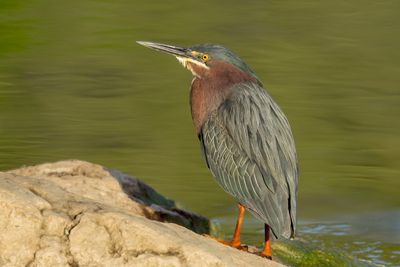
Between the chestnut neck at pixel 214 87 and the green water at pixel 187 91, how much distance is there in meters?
1.66

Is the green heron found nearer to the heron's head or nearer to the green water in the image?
the heron's head

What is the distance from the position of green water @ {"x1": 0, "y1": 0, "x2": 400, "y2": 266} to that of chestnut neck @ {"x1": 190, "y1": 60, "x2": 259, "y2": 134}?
1.66m

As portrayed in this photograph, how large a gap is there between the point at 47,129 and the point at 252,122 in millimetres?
4576

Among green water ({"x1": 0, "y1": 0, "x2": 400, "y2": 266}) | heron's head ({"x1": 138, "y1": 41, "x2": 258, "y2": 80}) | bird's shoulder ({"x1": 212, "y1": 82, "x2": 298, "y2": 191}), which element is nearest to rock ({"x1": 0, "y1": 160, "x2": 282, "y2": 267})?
bird's shoulder ({"x1": 212, "y1": 82, "x2": 298, "y2": 191})

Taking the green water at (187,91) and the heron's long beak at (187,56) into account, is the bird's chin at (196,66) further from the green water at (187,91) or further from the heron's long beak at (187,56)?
the green water at (187,91)

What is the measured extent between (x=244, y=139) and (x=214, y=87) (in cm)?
39

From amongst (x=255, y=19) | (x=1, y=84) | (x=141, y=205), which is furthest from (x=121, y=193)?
(x=255, y=19)

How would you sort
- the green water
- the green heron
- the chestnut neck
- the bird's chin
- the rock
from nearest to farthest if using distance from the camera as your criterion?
the rock → the green heron → the chestnut neck → the bird's chin → the green water

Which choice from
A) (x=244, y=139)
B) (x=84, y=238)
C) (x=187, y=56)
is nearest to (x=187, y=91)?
(x=187, y=56)

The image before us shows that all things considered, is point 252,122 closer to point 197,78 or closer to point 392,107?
point 197,78

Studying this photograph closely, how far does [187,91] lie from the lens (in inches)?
476

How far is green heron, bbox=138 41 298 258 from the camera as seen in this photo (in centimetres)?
640

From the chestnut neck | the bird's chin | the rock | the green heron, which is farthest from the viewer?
the bird's chin

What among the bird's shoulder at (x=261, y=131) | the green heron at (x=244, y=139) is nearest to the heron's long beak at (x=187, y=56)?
the green heron at (x=244, y=139)
